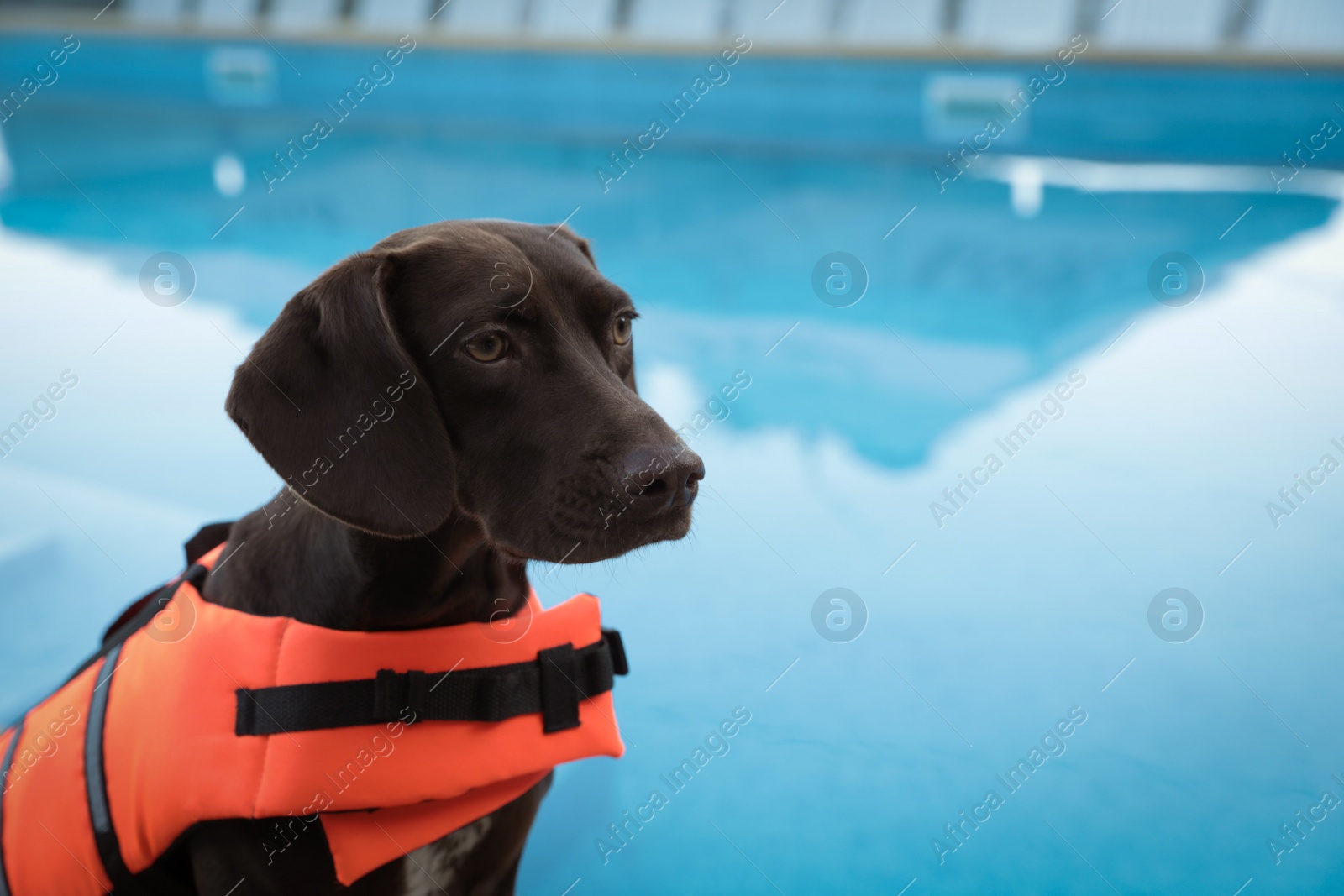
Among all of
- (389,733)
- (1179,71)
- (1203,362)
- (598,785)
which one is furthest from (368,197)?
(1179,71)

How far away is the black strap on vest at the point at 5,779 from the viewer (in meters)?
1.63

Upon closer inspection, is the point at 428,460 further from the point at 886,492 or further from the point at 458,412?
the point at 886,492

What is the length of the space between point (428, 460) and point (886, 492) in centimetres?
280

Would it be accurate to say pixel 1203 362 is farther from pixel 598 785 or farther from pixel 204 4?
pixel 204 4

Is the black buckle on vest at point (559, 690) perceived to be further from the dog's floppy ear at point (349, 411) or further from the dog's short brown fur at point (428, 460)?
the dog's floppy ear at point (349, 411)

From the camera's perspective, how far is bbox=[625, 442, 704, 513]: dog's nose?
1503 millimetres

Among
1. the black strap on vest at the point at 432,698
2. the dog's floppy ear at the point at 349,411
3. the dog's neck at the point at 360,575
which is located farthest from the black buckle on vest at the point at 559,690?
the dog's floppy ear at the point at 349,411

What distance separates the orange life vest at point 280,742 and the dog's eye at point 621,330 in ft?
1.87

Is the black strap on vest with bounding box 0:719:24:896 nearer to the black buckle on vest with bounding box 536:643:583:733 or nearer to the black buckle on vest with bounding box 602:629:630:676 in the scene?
the black buckle on vest with bounding box 536:643:583:733

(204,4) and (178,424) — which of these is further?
(204,4)

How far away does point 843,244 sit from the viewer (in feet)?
26.2

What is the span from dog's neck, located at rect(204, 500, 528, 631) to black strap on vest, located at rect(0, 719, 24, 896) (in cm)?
43

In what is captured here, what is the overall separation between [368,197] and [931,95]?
7.60 metres

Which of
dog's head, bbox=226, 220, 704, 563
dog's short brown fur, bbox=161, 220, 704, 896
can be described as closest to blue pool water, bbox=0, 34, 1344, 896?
dog's short brown fur, bbox=161, 220, 704, 896
